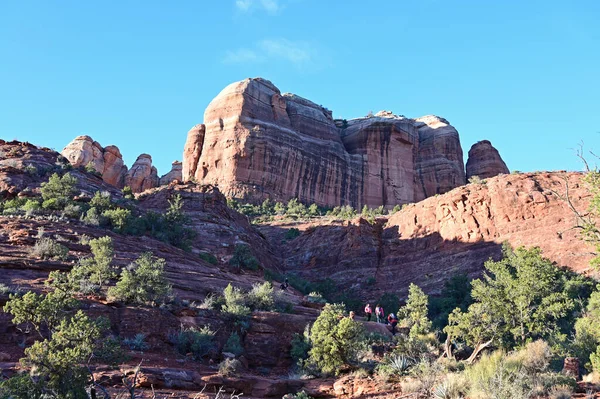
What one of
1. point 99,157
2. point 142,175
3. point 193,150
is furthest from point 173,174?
point 99,157

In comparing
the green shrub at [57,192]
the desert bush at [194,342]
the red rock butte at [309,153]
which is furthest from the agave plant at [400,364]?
the red rock butte at [309,153]

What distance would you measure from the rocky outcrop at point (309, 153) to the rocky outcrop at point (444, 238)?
17396 mm

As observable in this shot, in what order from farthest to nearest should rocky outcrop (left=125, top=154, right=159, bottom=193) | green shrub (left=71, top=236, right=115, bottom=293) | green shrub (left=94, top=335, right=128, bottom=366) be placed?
1. rocky outcrop (left=125, top=154, right=159, bottom=193)
2. green shrub (left=71, top=236, right=115, bottom=293)
3. green shrub (left=94, top=335, right=128, bottom=366)

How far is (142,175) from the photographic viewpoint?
68250 millimetres

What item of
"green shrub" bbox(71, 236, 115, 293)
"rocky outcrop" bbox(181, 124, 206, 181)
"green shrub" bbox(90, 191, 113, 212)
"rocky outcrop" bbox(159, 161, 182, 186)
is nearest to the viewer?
"green shrub" bbox(71, 236, 115, 293)

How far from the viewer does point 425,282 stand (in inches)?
1404

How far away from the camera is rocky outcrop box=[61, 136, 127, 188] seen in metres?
61.2

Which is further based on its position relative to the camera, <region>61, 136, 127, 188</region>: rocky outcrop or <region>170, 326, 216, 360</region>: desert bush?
<region>61, 136, 127, 188</region>: rocky outcrop

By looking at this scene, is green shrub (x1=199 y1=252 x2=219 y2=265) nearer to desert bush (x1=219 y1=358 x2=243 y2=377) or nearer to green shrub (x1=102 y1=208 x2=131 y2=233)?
green shrub (x1=102 y1=208 x2=131 y2=233)

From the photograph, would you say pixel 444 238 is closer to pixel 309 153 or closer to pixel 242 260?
pixel 242 260

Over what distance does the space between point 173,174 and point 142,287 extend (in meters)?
63.4

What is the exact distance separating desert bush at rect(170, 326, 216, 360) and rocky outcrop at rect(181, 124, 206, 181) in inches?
2084

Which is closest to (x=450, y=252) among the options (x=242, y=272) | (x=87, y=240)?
(x=242, y=272)

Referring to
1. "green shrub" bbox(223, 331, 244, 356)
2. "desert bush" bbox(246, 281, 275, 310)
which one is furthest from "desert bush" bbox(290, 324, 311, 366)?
"desert bush" bbox(246, 281, 275, 310)
